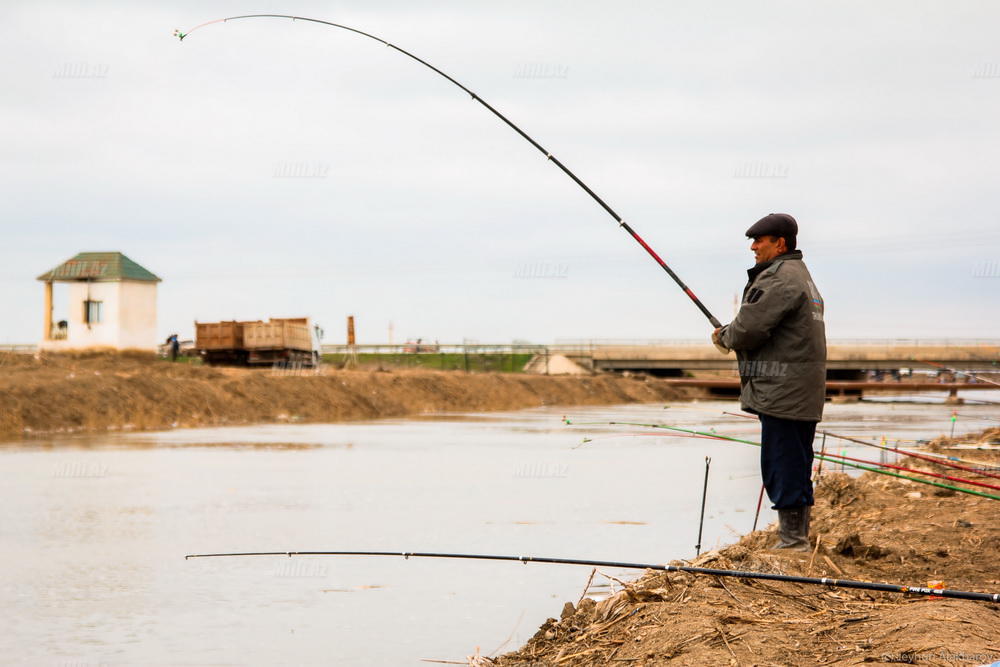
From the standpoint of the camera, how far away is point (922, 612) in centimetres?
425

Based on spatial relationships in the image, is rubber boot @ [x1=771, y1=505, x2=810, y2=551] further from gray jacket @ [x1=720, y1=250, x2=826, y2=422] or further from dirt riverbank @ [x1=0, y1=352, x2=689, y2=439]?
dirt riverbank @ [x1=0, y1=352, x2=689, y2=439]

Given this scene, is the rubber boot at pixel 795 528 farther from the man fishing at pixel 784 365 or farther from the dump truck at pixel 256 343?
the dump truck at pixel 256 343

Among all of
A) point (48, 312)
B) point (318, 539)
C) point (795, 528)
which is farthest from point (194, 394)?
point (795, 528)

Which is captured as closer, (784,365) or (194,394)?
(784,365)

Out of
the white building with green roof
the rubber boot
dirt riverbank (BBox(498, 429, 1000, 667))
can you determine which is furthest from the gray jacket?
the white building with green roof

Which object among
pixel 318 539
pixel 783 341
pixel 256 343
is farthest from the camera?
pixel 256 343

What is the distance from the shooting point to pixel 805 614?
4570 millimetres

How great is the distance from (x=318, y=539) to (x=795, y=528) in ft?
15.2

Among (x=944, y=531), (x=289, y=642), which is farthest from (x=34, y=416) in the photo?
(x=944, y=531)

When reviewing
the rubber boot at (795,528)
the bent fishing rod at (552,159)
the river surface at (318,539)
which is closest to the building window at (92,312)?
the river surface at (318,539)

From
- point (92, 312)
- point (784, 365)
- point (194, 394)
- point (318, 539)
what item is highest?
point (92, 312)

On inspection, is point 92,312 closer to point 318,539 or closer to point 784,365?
point 318,539

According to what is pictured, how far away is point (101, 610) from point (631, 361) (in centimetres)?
6210

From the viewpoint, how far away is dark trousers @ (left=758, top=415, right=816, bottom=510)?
5.67 m
